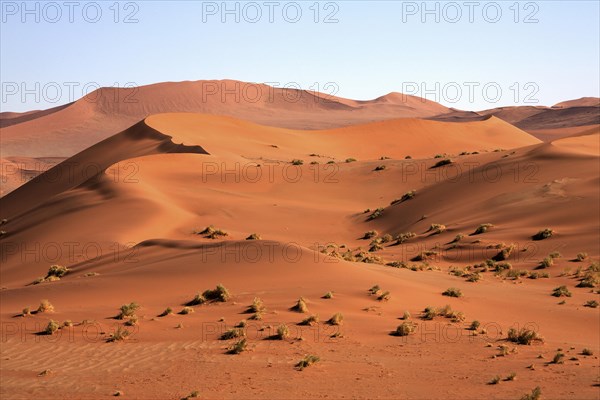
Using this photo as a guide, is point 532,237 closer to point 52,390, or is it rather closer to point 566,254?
point 566,254

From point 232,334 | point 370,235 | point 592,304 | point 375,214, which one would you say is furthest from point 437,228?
point 232,334

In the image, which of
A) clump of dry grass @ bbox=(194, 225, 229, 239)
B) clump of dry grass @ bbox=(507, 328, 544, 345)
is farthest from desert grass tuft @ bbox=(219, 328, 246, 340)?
clump of dry grass @ bbox=(194, 225, 229, 239)

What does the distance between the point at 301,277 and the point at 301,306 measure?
2588mm

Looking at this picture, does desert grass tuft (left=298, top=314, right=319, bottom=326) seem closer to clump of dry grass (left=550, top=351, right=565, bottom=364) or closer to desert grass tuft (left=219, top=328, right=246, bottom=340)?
desert grass tuft (left=219, top=328, right=246, bottom=340)

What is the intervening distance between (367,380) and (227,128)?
4959 centimetres

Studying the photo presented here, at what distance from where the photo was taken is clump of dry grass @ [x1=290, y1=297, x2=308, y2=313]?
1273cm

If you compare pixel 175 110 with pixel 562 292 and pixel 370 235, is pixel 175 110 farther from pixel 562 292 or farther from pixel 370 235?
pixel 562 292

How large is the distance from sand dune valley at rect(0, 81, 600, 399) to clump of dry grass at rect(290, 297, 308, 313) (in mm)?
23

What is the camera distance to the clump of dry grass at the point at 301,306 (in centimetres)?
1273

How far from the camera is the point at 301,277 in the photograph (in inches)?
605

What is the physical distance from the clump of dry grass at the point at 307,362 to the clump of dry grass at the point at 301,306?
2.74m

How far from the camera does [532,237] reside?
22.3 meters

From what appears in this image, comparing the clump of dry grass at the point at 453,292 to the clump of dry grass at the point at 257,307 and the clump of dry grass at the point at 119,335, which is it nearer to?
the clump of dry grass at the point at 257,307

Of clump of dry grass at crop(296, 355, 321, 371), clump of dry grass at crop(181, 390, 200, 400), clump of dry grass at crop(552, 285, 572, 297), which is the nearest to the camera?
clump of dry grass at crop(181, 390, 200, 400)
